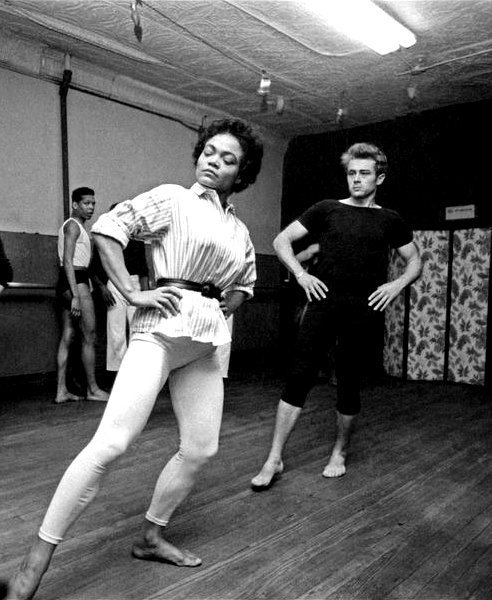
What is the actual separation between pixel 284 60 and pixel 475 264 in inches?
108

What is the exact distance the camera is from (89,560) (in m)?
1.81

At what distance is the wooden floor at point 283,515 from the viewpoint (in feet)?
5.56

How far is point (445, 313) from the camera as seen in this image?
554 centimetres

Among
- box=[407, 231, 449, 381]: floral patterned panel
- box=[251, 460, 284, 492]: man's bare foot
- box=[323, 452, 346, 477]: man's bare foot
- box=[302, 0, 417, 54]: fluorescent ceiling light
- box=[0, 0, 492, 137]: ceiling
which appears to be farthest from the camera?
box=[407, 231, 449, 381]: floral patterned panel

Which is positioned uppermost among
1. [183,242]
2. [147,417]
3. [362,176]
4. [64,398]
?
[362,176]

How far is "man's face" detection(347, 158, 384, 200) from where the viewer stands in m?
2.62

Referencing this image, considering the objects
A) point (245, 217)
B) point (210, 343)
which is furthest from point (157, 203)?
point (245, 217)

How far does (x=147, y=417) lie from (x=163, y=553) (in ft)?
1.82

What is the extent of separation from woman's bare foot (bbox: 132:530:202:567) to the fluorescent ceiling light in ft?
11.8

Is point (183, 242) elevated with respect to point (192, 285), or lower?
elevated

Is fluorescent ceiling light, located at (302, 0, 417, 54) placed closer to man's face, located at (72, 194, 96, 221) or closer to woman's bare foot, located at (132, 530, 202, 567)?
man's face, located at (72, 194, 96, 221)

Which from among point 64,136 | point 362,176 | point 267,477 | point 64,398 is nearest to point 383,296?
point 362,176

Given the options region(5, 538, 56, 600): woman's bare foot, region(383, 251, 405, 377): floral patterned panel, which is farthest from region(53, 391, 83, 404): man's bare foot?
region(383, 251, 405, 377): floral patterned panel

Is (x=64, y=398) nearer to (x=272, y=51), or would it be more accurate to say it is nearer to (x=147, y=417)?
(x=147, y=417)
